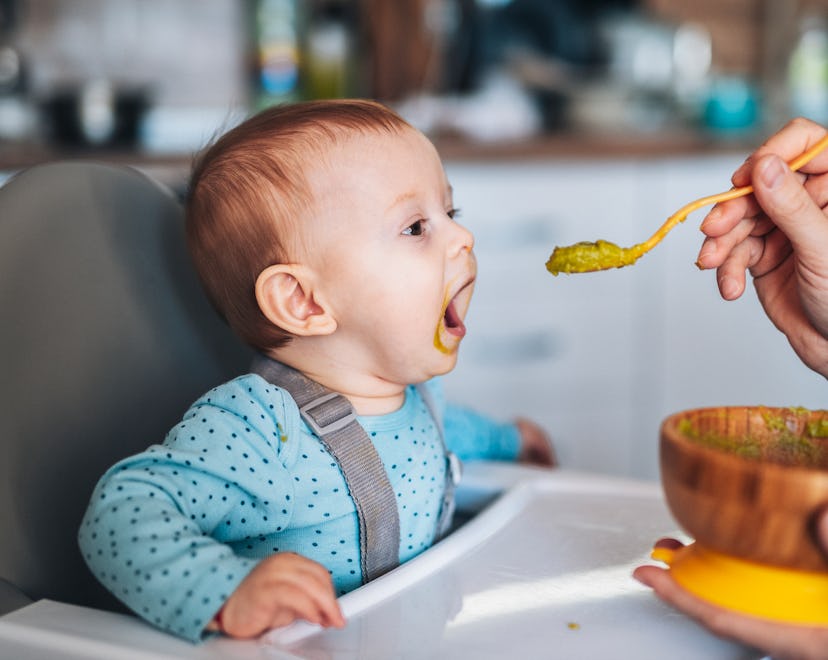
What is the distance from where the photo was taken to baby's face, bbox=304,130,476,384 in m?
0.87

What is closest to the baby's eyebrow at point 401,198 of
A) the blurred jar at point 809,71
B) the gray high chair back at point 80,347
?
the gray high chair back at point 80,347

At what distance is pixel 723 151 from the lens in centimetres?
236

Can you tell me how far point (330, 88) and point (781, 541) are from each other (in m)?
2.20

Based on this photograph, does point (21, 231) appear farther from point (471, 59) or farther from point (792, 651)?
point (471, 59)

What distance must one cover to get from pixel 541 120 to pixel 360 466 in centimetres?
199

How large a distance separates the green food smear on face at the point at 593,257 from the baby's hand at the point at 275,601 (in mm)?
317

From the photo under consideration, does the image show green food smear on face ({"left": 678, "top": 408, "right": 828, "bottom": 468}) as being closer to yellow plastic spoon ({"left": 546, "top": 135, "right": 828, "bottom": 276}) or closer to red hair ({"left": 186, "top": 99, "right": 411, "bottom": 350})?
yellow plastic spoon ({"left": 546, "top": 135, "right": 828, "bottom": 276})

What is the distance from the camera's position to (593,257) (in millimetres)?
827

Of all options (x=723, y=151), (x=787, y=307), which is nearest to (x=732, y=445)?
(x=787, y=307)

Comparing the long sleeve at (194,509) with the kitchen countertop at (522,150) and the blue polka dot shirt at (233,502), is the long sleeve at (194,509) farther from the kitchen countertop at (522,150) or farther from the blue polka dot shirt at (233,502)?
the kitchen countertop at (522,150)

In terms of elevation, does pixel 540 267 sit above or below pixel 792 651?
below

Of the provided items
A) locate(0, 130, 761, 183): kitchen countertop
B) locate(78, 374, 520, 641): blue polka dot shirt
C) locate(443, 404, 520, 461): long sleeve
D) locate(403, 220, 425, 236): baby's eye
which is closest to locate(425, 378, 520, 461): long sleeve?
locate(443, 404, 520, 461): long sleeve

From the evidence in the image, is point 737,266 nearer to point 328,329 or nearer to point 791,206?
point 791,206

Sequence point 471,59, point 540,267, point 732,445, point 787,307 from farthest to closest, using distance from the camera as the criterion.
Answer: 1. point 471,59
2. point 540,267
3. point 787,307
4. point 732,445
